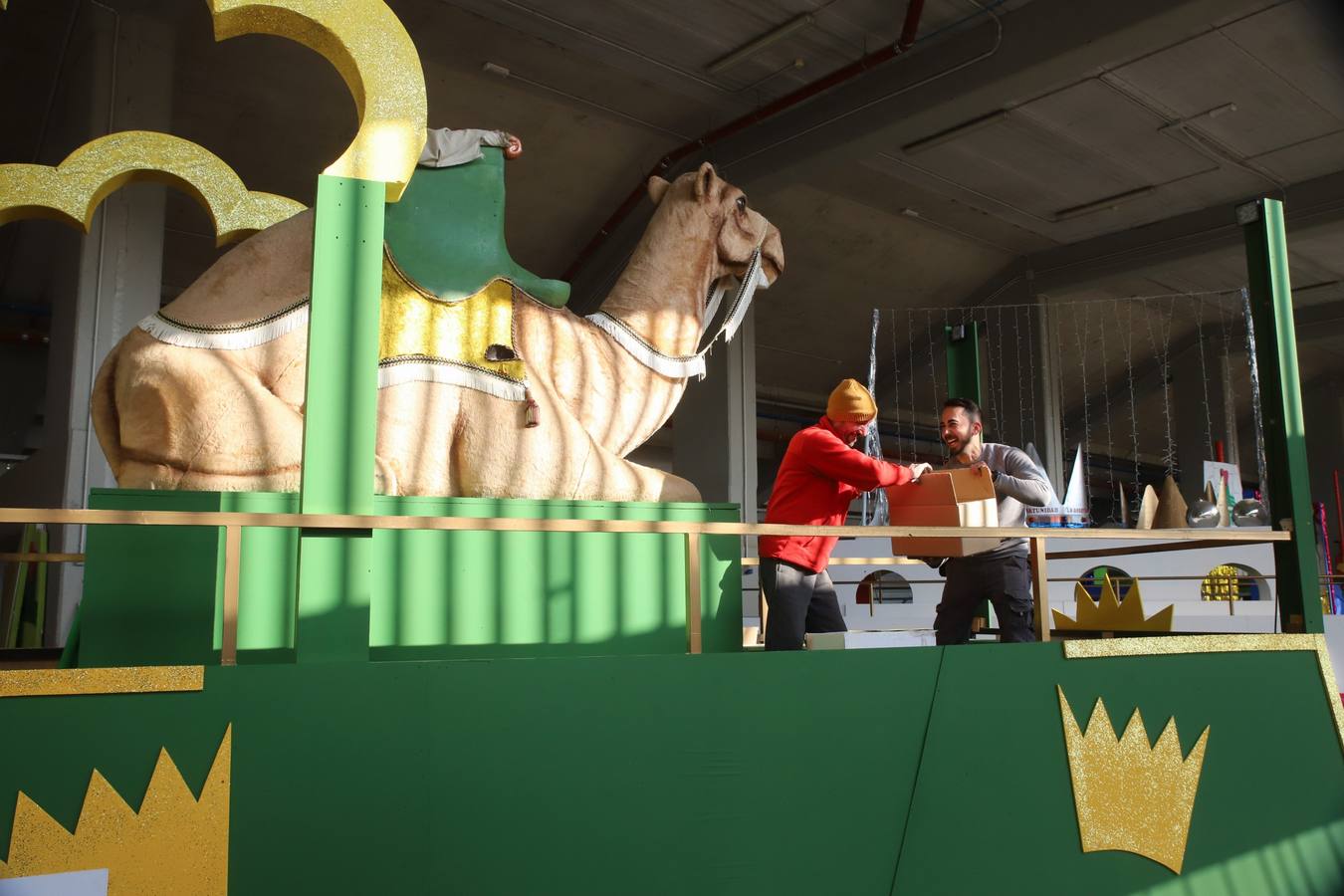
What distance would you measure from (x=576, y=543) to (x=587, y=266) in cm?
1093

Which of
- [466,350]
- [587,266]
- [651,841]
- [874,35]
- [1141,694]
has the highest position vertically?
[874,35]

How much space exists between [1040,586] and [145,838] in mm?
2714

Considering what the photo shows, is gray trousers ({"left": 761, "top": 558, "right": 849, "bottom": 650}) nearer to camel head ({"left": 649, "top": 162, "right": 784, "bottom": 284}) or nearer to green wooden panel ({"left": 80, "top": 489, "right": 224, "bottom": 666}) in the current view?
camel head ({"left": 649, "top": 162, "right": 784, "bottom": 284})

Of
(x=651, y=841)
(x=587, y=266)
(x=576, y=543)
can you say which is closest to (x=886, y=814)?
(x=651, y=841)

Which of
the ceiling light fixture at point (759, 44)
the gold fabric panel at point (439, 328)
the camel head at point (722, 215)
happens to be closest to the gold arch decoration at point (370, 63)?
the gold fabric panel at point (439, 328)

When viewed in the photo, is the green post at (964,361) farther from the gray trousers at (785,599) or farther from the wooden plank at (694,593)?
the wooden plank at (694,593)

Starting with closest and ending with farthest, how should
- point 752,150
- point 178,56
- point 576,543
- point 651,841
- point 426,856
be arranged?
1. point 426,856
2. point 651,841
3. point 576,543
4. point 178,56
5. point 752,150

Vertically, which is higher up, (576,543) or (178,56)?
(178,56)

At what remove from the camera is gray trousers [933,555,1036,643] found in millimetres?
4410

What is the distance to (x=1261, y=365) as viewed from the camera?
455cm

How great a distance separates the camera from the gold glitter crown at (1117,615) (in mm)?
5410

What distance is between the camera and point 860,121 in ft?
36.9

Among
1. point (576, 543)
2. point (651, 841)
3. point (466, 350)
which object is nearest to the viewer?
point (651, 841)

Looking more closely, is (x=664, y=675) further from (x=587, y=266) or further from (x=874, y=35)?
(x=587, y=266)
